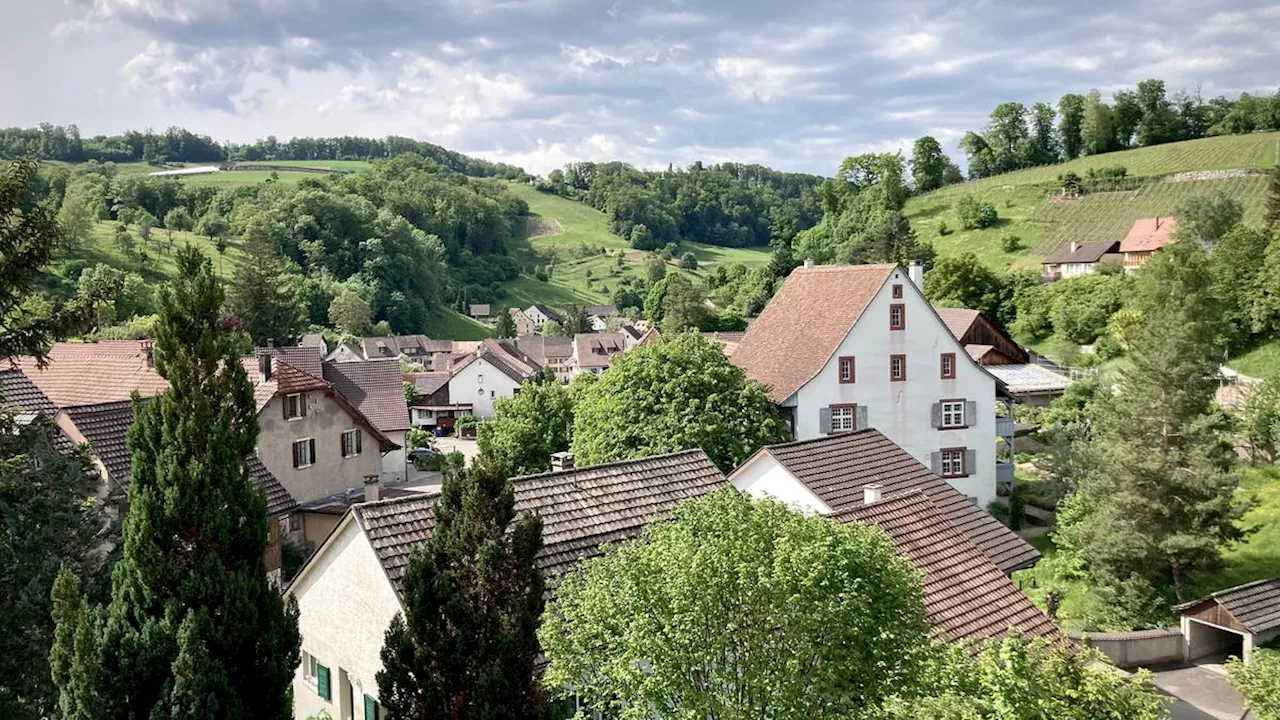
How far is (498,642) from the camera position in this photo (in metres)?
12.0

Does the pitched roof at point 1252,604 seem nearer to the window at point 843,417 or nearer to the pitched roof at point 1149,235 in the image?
the window at point 843,417

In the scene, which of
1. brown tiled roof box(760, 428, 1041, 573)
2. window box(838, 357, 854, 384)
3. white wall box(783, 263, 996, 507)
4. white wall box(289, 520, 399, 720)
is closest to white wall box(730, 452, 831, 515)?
brown tiled roof box(760, 428, 1041, 573)

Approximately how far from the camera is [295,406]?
119ft

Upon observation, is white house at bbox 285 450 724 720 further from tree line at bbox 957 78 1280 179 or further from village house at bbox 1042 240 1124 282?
tree line at bbox 957 78 1280 179

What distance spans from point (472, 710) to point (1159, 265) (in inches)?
2243

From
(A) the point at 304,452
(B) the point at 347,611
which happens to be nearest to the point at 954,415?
(A) the point at 304,452

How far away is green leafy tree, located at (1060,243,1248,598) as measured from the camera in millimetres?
26297

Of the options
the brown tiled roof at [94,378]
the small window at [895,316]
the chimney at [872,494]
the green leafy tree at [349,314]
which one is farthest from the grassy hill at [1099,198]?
the brown tiled roof at [94,378]

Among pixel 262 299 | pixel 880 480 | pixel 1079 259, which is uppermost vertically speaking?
pixel 1079 259

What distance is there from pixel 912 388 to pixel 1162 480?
1006 centimetres

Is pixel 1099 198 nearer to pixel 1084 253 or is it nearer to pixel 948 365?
pixel 1084 253

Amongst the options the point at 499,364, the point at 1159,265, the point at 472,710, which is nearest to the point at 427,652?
the point at 472,710

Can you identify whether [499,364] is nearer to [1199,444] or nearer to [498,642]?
[1199,444]

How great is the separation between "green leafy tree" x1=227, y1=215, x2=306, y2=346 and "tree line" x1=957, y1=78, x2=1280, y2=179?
9044 centimetres
